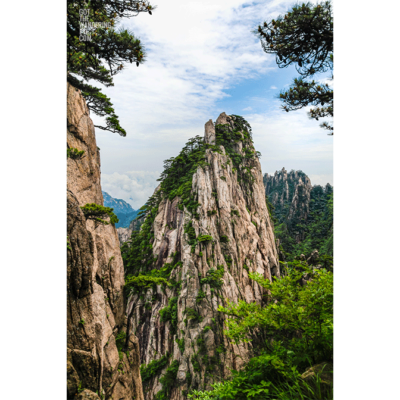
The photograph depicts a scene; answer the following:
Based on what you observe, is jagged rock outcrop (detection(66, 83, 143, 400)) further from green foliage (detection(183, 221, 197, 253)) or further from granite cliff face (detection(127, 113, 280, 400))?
green foliage (detection(183, 221, 197, 253))

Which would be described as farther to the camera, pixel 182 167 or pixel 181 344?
pixel 182 167

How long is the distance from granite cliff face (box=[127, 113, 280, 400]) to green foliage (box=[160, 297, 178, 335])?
0.25 feet

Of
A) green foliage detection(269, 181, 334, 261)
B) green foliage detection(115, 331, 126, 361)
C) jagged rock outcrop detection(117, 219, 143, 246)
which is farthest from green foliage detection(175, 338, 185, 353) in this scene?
green foliage detection(269, 181, 334, 261)

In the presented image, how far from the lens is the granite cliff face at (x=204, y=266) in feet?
51.2

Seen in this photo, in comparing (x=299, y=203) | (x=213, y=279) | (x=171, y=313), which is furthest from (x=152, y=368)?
(x=299, y=203)

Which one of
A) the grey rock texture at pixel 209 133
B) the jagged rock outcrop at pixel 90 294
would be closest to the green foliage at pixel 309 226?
A: the grey rock texture at pixel 209 133

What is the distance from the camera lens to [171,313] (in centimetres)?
1806

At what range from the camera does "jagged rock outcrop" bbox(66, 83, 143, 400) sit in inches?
156

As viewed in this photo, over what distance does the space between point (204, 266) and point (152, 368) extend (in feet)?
29.0

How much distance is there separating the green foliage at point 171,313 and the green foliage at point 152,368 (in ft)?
6.61

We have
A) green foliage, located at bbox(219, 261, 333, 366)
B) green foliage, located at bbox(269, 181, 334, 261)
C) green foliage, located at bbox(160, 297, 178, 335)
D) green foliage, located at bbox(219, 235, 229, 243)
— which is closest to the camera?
green foliage, located at bbox(219, 261, 333, 366)

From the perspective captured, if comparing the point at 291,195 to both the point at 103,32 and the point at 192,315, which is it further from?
the point at 103,32

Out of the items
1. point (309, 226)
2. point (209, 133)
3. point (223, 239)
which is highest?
point (209, 133)
